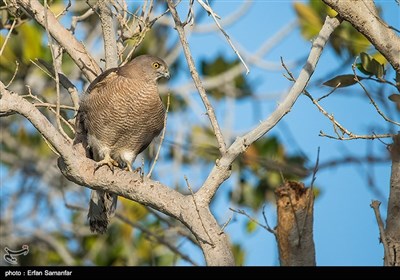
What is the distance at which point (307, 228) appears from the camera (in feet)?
15.3

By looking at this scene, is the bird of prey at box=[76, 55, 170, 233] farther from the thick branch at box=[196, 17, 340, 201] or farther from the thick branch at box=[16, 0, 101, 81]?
the thick branch at box=[196, 17, 340, 201]

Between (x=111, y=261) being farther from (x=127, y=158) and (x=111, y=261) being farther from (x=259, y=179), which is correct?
(x=127, y=158)

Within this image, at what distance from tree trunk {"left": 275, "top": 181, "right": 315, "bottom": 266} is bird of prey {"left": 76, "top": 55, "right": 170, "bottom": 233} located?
1.73 meters

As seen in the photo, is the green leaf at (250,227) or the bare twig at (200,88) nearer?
the bare twig at (200,88)

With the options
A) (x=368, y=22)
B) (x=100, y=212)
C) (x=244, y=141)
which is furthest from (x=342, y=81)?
(x=100, y=212)

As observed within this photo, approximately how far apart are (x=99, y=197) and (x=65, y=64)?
9.34 ft

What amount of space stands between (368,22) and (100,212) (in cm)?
284

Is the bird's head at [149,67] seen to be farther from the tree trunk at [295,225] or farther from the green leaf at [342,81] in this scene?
the tree trunk at [295,225]

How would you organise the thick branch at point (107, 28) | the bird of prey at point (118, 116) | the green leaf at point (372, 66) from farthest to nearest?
the bird of prey at point (118, 116)
the thick branch at point (107, 28)
the green leaf at point (372, 66)

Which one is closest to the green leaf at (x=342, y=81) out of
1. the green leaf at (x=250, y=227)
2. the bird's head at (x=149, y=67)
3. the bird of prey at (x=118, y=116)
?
the bird of prey at (x=118, y=116)

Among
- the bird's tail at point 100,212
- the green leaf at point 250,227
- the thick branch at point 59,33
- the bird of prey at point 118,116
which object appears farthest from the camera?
the green leaf at point 250,227

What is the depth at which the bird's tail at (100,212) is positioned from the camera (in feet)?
20.9

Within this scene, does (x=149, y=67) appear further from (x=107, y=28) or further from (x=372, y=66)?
(x=372, y=66)
